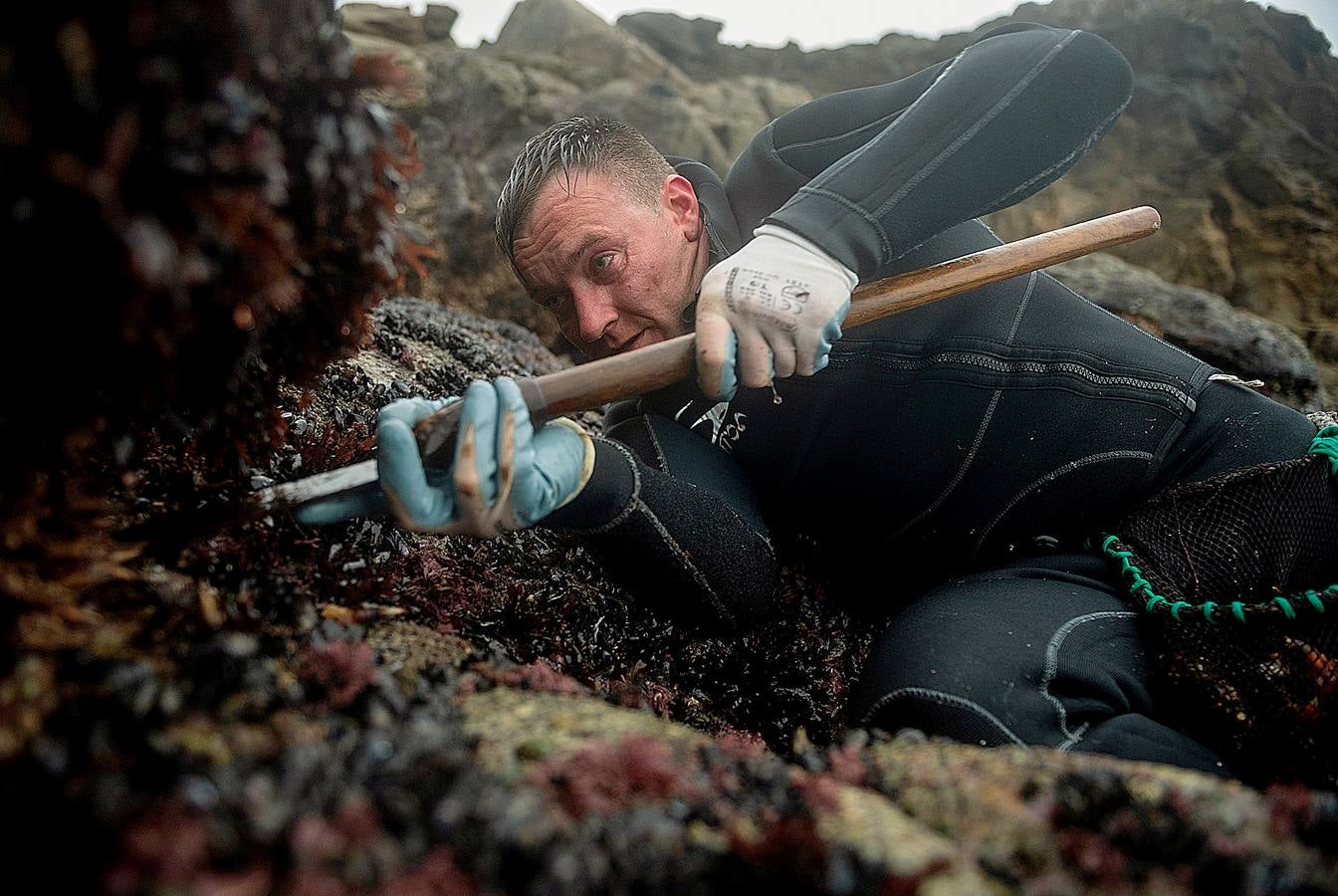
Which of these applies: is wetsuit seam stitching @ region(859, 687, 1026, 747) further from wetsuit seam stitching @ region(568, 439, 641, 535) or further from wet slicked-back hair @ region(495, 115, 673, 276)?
wet slicked-back hair @ region(495, 115, 673, 276)

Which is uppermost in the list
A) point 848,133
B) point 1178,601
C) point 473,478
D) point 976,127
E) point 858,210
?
Answer: point 976,127

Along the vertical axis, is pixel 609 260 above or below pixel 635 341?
above

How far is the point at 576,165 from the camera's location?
355 centimetres

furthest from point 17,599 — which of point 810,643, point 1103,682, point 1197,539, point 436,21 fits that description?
point 436,21

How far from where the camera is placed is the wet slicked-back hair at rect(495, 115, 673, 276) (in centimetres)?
358

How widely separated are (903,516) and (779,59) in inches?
896

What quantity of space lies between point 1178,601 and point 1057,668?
669 millimetres

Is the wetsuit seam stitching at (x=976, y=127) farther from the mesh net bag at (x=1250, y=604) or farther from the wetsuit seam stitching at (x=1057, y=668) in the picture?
the wetsuit seam stitching at (x=1057, y=668)

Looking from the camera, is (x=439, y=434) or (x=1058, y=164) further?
(x=1058, y=164)

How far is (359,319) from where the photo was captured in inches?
91.1

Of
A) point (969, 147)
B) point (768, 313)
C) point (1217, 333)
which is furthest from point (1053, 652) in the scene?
point (1217, 333)

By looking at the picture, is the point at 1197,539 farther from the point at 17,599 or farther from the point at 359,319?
the point at 17,599

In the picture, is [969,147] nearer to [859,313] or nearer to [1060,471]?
[859,313]

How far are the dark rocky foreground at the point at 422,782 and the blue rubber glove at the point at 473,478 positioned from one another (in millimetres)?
299
